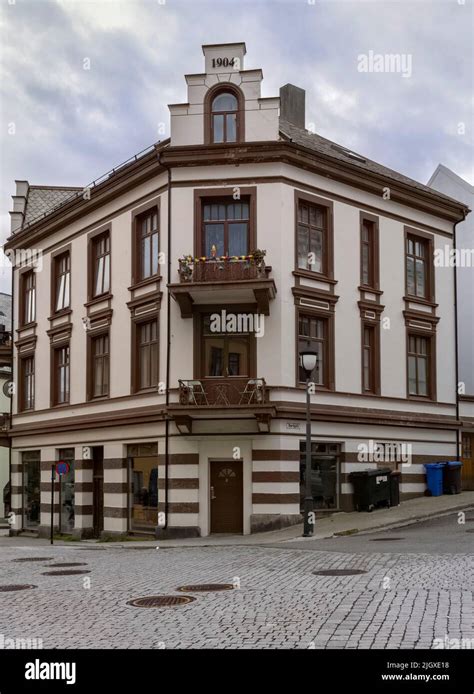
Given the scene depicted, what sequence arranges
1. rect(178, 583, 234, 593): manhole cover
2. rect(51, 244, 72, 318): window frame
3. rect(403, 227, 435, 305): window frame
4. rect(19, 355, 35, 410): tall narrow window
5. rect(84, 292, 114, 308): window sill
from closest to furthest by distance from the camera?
rect(178, 583, 234, 593): manhole cover < rect(84, 292, 114, 308): window sill < rect(403, 227, 435, 305): window frame < rect(51, 244, 72, 318): window frame < rect(19, 355, 35, 410): tall narrow window

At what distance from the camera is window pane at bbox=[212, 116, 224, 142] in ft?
86.3

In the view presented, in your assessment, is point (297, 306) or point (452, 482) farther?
point (452, 482)

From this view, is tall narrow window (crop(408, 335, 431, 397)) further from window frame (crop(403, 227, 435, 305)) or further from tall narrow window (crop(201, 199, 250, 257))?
tall narrow window (crop(201, 199, 250, 257))

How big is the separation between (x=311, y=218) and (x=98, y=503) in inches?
465

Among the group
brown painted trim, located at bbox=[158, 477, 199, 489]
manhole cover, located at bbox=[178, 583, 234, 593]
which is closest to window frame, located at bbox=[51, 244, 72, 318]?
brown painted trim, located at bbox=[158, 477, 199, 489]

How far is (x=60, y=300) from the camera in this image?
3291 cm

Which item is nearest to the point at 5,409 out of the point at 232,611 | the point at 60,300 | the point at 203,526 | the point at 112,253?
the point at 60,300

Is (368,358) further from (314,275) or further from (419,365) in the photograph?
(314,275)

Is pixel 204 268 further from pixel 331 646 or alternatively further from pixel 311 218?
pixel 331 646

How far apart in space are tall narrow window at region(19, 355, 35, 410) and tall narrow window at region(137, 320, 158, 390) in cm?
862

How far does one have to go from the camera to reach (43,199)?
37594mm

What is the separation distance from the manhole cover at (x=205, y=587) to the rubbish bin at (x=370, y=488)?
45.3ft

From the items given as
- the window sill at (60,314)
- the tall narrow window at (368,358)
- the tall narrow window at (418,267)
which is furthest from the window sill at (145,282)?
the tall narrow window at (418,267)

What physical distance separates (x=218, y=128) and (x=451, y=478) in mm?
13438
